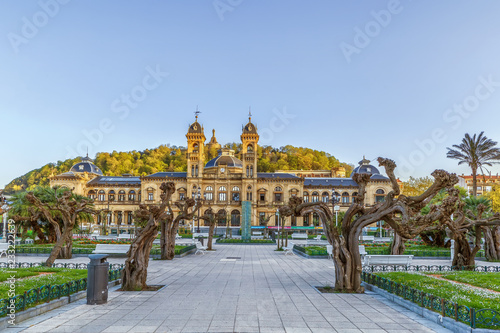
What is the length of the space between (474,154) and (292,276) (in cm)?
3698

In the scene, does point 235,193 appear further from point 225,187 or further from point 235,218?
point 235,218

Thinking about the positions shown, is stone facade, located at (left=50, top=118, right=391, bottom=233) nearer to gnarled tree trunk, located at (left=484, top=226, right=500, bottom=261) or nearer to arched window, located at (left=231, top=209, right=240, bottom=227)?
arched window, located at (left=231, top=209, right=240, bottom=227)

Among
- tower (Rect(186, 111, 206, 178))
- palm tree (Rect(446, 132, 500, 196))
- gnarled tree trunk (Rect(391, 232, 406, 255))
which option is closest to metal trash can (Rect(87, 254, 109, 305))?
gnarled tree trunk (Rect(391, 232, 406, 255))

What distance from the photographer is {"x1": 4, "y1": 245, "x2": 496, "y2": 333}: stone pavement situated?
864 cm

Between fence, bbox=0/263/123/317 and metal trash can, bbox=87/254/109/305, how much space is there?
68cm

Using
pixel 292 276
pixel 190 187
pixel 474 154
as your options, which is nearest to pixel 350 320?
pixel 292 276

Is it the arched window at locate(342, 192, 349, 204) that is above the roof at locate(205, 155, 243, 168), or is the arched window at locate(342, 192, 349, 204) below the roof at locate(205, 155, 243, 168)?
below

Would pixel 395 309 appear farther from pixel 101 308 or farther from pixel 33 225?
pixel 33 225

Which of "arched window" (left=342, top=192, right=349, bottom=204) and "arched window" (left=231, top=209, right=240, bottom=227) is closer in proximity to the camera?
"arched window" (left=231, top=209, right=240, bottom=227)

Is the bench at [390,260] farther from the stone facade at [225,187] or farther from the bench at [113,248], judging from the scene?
the stone facade at [225,187]

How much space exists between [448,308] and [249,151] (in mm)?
71189

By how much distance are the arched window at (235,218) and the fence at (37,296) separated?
67522 mm

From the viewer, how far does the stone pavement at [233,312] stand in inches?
340

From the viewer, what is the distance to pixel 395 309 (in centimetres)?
1056
